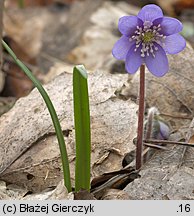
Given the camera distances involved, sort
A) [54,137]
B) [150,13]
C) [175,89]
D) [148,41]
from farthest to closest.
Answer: [175,89] < [54,137] < [148,41] < [150,13]

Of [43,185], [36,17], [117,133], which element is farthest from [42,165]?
[36,17]

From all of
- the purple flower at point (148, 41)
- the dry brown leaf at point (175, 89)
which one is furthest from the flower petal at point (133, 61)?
the dry brown leaf at point (175, 89)

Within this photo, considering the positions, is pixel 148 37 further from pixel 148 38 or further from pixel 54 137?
pixel 54 137

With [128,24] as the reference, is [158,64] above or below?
below

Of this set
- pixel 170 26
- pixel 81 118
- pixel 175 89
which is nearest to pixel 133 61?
pixel 170 26

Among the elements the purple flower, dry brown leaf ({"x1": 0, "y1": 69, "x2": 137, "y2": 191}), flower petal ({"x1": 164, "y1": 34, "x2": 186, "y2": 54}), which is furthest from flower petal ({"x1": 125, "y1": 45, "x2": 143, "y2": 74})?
dry brown leaf ({"x1": 0, "y1": 69, "x2": 137, "y2": 191})

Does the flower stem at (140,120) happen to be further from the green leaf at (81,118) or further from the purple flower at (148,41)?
the green leaf at (81,118)
